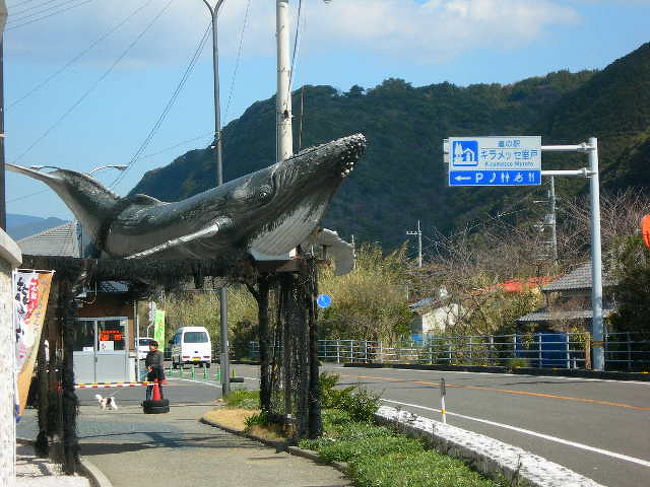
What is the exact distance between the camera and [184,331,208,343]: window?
188ft

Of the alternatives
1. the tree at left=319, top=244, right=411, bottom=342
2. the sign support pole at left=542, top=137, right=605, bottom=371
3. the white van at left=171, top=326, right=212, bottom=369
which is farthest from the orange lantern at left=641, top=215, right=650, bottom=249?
the white van at left=171, top=326, right=212, bottom=369

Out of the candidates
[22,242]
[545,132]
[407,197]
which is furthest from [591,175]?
[407,197]

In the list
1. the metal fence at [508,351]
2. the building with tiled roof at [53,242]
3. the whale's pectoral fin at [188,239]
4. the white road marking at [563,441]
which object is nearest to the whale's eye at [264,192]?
the whale's pectoral fin at [188,239]

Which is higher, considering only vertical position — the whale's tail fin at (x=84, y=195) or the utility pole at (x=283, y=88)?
the utility pole at (x=283, y=88)

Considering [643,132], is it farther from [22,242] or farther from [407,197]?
[22,242]

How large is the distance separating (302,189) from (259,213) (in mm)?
720

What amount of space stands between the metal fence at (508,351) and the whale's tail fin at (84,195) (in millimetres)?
17700

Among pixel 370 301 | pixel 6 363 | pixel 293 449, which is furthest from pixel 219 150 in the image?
pixel 370 301

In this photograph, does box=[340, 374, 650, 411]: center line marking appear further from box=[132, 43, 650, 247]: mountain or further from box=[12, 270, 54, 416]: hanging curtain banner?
box=[132, 43, 650, 247]: mountain

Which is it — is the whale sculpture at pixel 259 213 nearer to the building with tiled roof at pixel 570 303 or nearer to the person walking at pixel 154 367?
the person walking at pixel 154 367

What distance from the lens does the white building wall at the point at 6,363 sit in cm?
704

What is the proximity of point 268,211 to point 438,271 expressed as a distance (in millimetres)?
33880

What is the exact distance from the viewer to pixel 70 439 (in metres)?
12.4

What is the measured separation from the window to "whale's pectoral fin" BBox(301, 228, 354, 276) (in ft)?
139
